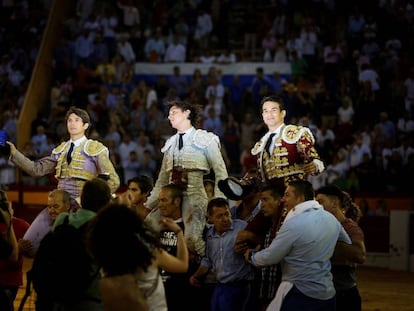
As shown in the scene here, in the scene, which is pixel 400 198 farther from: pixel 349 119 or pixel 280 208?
pixel 280 208

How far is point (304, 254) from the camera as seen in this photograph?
264 inches

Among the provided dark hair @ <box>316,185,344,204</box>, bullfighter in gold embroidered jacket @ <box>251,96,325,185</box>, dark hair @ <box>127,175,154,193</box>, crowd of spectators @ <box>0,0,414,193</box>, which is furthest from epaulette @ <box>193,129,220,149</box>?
crowd of spectators @ <box>0,0,414,193</box>

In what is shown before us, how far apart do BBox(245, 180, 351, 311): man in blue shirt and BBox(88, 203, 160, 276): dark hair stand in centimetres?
142

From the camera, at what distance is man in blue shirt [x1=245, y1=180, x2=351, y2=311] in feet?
21.9

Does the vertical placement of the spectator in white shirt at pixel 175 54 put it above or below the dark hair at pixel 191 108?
above

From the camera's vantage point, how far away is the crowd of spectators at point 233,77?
16172 mm

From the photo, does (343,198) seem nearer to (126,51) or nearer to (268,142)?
(268,142)

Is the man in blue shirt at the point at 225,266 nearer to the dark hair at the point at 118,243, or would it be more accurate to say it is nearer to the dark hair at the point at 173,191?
the dark hair at the point at 173,191

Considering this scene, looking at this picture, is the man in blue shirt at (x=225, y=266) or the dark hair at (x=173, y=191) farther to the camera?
the dark hair at (x=173, y=191)

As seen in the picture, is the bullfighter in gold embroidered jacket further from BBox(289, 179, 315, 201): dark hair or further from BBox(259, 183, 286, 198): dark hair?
BBox(289, 179, 315, 201): dark hair

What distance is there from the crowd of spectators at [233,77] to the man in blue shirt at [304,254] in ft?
27.4

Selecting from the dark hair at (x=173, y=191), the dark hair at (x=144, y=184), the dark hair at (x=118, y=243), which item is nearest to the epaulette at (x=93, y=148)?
the dark hair at (x=144, y=184)

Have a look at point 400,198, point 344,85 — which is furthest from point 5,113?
point 400,198

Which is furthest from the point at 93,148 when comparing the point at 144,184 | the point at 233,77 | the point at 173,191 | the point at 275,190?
the point at 233,77
